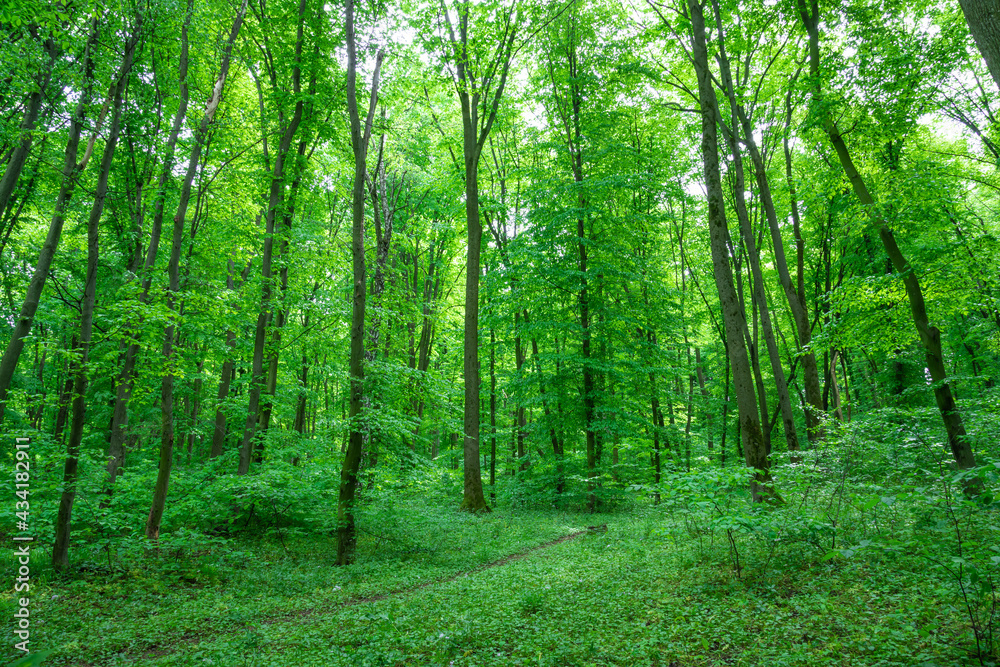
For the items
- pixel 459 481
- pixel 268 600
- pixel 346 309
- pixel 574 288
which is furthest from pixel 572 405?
pixel 268 600

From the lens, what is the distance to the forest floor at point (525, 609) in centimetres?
401

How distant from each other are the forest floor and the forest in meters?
0.05

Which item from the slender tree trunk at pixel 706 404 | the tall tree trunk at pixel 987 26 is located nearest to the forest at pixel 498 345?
the tall tree trunk at pixel 987 26

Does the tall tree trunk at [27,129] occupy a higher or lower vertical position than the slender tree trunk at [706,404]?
higher

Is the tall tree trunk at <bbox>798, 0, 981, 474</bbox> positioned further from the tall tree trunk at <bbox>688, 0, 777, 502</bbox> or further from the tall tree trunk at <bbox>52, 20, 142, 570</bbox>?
the tall tree trunk at <bbox>52, 20, 142, 570</bbox>

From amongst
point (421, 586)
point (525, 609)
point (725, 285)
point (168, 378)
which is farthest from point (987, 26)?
point (168, 378)

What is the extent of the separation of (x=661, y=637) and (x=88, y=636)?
6.51m

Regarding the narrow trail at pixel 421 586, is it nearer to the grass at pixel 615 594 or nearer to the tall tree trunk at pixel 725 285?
the grass at pixel 615 594

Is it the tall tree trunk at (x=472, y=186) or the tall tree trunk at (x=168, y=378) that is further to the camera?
the tall tree trunk at (x=472, y=186)

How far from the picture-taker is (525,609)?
5449mm

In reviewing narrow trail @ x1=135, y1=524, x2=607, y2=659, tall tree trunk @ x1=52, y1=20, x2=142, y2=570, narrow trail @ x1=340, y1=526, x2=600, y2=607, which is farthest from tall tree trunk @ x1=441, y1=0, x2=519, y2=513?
tall tree trunk @ x1=52, y1=20, x2=142, y2=570

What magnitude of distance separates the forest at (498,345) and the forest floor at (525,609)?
0.18ft

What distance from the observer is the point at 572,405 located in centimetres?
1484

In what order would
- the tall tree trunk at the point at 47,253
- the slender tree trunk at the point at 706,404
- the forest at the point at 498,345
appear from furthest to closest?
the slender tree trunk at the point at 706,404
the tall tree trunk at the point at 47,253
the forest at the point at 498,345
